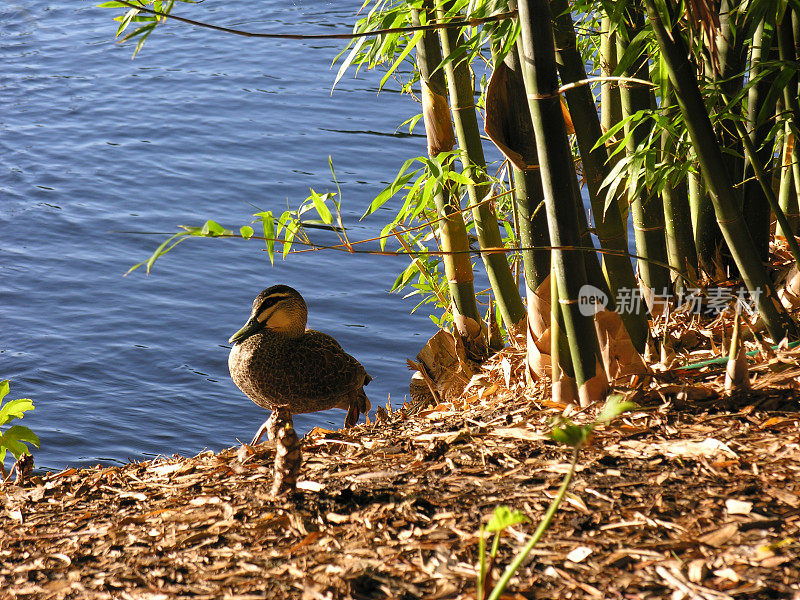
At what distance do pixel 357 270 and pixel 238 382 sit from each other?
111 inches

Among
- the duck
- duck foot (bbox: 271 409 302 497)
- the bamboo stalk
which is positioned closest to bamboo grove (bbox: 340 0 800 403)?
the bamboo stalk

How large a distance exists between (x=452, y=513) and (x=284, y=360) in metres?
1.39

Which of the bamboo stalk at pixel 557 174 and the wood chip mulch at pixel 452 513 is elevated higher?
the bamboo stalk at pixel 557 174

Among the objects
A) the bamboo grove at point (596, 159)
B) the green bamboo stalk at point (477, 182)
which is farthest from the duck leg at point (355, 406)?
the green bamboo stalk at point (477, 182)

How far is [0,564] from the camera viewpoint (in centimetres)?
177

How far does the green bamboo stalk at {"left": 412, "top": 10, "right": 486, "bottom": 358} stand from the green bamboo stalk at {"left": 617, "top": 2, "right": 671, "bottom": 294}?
56cm

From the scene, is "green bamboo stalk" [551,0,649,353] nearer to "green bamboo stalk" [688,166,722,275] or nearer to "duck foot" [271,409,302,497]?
"green bamboo stalk" [688,166,722,275]

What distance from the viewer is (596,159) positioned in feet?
8.21

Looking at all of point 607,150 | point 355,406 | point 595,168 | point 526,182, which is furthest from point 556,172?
point 355,406

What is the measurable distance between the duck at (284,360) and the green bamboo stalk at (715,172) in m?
1.47

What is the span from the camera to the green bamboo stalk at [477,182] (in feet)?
8.71

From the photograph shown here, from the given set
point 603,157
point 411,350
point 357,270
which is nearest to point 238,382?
point 603,157

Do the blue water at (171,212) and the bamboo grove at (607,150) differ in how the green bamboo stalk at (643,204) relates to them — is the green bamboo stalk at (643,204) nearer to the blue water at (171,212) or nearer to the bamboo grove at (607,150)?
the bamboo grove at (607,150)

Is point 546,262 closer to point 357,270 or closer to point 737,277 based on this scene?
point 737,277
